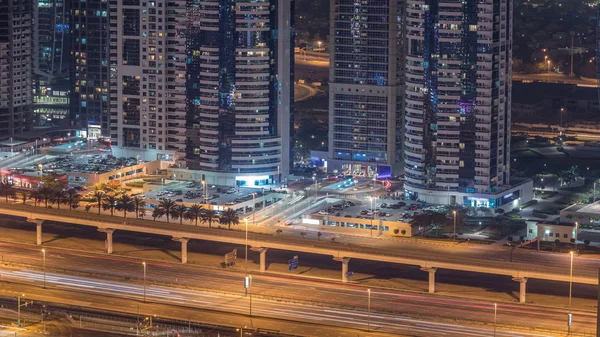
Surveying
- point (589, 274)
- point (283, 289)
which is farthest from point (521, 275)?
point (283, 289)

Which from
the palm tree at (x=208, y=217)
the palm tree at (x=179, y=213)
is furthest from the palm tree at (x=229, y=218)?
the palm tree at (x=179, y=213)

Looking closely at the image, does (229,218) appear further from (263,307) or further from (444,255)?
(444,255)

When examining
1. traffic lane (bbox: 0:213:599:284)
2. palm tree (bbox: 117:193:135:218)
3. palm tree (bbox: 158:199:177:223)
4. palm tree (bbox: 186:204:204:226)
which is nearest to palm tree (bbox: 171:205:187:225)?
palm tree (bbox: 158:199:177:223)

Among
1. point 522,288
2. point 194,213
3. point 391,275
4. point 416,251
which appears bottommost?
point 391,275

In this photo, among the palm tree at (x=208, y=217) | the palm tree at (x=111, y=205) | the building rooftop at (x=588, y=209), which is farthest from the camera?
the palm tree at (x=111, y=205)

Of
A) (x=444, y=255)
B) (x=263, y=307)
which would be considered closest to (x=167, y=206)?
(x=263, y=307)

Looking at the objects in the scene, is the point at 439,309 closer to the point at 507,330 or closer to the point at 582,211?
the point at 507,330

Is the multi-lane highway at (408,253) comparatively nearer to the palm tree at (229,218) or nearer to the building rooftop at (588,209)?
the palm tree at (229,218)
